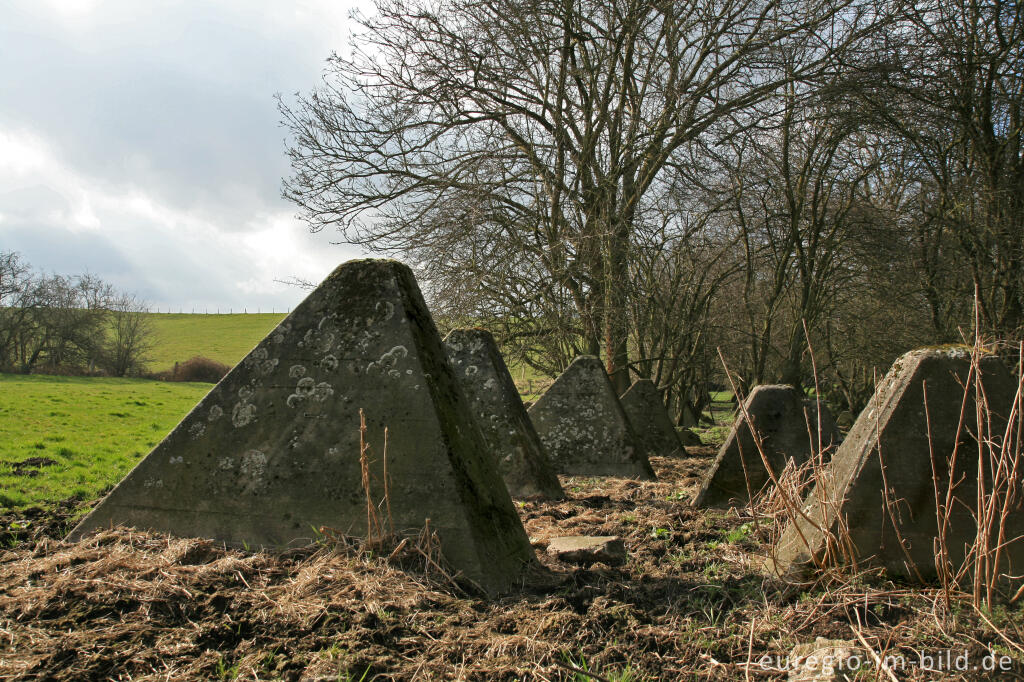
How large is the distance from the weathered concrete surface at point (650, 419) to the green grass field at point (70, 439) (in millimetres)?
7477

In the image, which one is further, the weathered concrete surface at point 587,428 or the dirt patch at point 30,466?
the dirt patch at point 30,466

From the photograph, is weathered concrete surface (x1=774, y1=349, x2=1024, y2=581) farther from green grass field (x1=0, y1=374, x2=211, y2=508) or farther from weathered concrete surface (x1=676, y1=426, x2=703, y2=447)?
A: weathered concrete surface (x1=676, y1=426, x2=703, y2=447)

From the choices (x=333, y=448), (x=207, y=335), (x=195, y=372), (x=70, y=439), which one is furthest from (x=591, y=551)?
(x=207, y=335)

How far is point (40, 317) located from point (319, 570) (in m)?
46.5

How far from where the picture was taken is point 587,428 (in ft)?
28.0

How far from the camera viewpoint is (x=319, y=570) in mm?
3195

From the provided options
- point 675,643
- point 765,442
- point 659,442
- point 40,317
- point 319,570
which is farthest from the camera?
point 40,317

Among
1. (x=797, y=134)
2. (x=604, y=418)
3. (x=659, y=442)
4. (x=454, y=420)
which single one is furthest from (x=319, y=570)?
(x=797, y=134)

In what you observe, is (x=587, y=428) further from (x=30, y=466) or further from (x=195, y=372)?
(x=195, y=372)

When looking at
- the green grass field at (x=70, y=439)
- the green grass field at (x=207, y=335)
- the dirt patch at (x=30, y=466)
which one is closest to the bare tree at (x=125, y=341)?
the green grass field at (x=207, y=335)

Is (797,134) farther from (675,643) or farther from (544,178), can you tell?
(675,643)

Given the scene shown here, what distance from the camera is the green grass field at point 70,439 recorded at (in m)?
7.66

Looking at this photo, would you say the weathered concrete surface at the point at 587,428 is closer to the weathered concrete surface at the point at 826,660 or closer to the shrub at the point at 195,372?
the weathered concrete surface at the point at 826,660

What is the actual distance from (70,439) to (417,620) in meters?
12.7
